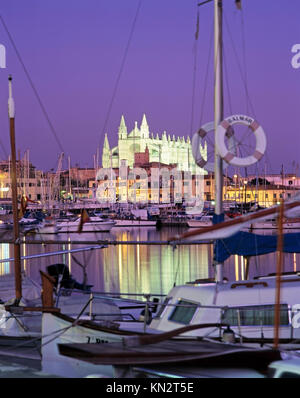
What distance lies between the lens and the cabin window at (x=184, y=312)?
8.43 meters

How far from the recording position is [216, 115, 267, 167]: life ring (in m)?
10.4

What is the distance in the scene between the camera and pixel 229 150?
36.7ft

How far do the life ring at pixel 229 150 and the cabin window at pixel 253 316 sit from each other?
3.06 metres

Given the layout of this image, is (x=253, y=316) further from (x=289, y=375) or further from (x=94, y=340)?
(x=94, y=340)

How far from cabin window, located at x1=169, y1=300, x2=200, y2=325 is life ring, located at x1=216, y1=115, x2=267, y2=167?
2968mm

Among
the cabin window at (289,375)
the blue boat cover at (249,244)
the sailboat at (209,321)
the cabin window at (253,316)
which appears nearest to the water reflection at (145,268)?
the blue boat cover at (249,244)

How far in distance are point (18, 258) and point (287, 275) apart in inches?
194

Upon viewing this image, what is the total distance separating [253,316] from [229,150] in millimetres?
3860

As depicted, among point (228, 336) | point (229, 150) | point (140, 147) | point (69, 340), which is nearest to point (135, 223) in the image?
point (229, 150)

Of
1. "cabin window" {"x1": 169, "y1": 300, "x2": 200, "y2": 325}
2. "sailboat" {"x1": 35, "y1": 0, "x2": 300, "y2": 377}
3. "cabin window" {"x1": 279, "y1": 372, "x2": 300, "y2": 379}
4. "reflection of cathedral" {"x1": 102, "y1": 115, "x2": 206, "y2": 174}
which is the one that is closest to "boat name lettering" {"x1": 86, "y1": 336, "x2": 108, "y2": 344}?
"sailboat" {"x1": 35, "y1": 0, "x2": 300, "y2": 377}

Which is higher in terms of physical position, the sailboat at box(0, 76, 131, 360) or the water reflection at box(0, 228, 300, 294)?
the sailboat at box(0, 76, 131, 360)

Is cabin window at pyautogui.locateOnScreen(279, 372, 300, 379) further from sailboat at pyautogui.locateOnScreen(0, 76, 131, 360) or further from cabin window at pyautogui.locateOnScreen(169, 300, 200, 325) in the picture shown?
sailboat at pyautogui.locateOnScreen(0, 76, 131, 360)
